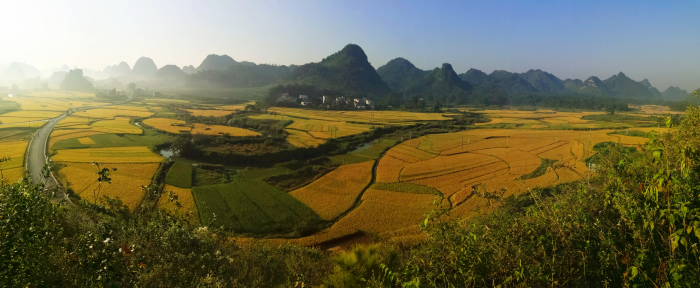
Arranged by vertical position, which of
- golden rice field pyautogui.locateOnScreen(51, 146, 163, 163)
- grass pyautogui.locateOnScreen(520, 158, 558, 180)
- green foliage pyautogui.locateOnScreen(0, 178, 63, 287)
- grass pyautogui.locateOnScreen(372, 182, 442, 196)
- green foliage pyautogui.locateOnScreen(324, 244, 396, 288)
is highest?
green foliage pyautogui.locateOnScreen(0, 178, 63, 287)

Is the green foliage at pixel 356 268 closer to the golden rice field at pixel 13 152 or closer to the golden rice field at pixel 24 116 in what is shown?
the golden rice field at pixel 13 152

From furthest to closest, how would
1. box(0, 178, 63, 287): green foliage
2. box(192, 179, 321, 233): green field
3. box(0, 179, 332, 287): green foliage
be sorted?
box(192, 179, 321, 233): green field
box(0, 179, 332, 287): green foliage
box(0, 178, 63, 287): green foliage

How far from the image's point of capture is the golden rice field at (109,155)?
70.1ft

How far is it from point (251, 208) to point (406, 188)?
9214 millimetres

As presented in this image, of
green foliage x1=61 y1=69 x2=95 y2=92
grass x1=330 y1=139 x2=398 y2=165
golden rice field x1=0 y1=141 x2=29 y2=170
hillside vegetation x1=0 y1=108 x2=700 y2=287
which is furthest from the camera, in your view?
green foliage x1=61 y1=69 x2=95 y2=92

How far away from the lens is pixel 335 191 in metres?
18.9

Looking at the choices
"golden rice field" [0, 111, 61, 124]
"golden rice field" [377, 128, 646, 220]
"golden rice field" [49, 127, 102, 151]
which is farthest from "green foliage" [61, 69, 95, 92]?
"golden rice field" [377, 128, 646, 220]

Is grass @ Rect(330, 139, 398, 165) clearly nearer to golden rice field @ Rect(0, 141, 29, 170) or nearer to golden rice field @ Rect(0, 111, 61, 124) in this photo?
golden rice field @ Rect(0, 141, 29, 170)

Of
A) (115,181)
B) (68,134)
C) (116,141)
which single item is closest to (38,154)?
(116,141)

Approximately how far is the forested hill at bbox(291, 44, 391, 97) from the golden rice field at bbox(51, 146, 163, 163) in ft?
260

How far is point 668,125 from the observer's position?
344 centimetres

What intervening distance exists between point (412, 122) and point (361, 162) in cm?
2540

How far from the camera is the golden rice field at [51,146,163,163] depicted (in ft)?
70.1

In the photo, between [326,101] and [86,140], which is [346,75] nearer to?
[326,101]
